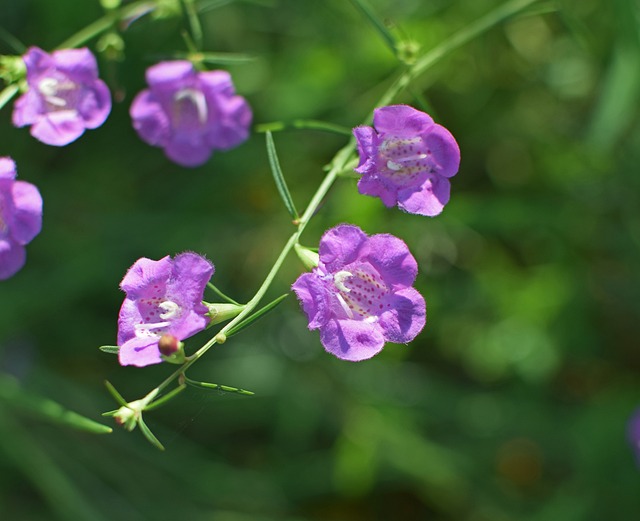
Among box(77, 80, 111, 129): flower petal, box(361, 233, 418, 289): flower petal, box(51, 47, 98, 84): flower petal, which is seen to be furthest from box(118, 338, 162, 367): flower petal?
box(51, 47, 98, 84): flower petal

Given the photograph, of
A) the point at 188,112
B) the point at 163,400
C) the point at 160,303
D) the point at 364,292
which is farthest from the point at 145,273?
the point at 188,112

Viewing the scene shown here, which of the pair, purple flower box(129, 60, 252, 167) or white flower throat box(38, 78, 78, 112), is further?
purple flower box(129, 60, 252, 167)

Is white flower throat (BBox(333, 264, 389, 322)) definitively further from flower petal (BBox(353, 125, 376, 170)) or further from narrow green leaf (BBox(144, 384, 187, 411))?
narrow green leaf (BBox(144, 384, 187, 411))

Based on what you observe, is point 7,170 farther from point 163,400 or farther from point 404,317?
point 404,317

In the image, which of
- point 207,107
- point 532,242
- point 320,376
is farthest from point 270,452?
point 207,107

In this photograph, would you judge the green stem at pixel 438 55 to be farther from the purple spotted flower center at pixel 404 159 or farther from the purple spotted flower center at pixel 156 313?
the purple spotted flower center at pixel 156 313
